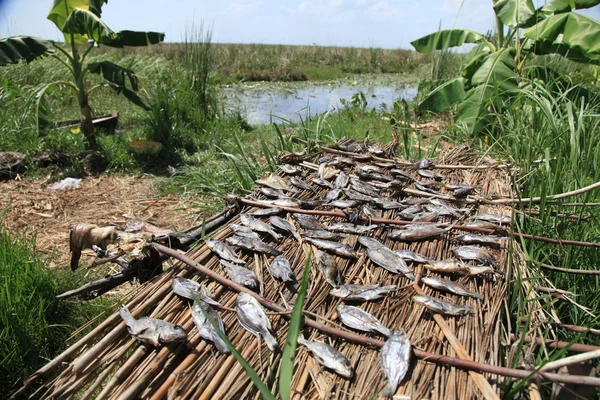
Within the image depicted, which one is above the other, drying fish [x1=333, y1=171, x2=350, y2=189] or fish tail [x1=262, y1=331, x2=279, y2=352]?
drying fish [x1=333, y1=171, x2=350, y2=189]

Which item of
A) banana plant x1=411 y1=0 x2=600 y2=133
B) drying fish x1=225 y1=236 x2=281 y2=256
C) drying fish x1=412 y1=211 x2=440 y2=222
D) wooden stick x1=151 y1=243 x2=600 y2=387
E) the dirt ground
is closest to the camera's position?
wooden stick x1=151 y1=243 x2=600 y2=387

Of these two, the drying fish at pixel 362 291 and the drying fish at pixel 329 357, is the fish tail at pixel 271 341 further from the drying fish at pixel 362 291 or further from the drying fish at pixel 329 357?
the drying fish at pixel 362 291

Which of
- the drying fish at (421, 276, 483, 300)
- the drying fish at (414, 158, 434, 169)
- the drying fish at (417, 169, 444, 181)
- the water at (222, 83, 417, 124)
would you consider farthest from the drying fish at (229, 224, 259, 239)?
the water at (222, 83, 417, 124)

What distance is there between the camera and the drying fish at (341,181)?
1865 millimetres

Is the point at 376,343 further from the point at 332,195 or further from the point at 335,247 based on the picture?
the point at 332,195

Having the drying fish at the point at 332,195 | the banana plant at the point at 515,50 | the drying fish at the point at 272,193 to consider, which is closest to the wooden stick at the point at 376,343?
the drying fish at the point at 272,193

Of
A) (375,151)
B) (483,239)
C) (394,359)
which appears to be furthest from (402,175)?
(394,359)

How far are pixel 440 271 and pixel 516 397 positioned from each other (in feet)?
1.35

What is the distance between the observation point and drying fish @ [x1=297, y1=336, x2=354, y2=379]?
0.94 meters

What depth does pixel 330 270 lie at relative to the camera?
1.27m

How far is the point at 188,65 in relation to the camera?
7348mm

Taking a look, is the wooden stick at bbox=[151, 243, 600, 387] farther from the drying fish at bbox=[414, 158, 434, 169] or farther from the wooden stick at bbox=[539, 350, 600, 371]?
the drying fish at bbox=[414, 158, 434, 169]

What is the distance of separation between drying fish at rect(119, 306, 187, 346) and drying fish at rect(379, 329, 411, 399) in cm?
49

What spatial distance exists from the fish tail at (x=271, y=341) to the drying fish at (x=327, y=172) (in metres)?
1.06
